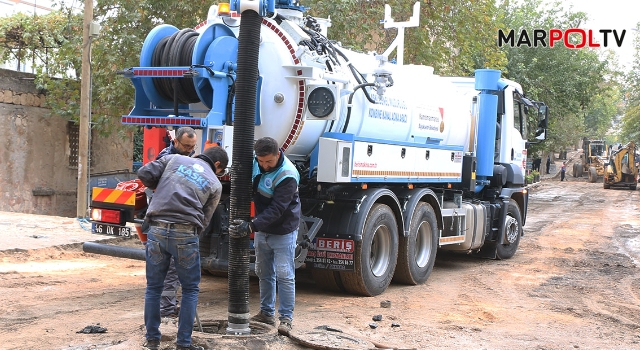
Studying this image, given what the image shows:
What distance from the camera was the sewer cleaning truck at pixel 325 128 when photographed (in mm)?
7461

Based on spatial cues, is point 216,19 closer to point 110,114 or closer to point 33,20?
point 110,114

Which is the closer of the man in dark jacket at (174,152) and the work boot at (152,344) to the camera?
the work boot at (152,344)

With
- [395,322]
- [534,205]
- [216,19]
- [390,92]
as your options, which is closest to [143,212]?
[216,19]

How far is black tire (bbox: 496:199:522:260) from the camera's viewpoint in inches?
530

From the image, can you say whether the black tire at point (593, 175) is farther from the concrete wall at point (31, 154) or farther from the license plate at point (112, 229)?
the license plate at point (112, 229)

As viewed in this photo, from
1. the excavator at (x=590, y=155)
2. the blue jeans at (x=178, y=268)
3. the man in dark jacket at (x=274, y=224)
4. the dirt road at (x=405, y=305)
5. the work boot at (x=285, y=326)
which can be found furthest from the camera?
the excavator at (x=590, y=155)

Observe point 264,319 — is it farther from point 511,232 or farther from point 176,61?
point 511,232

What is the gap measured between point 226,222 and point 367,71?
266cm

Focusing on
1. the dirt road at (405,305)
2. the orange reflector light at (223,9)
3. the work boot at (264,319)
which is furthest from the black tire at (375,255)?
the orange reflector light at (223,9)

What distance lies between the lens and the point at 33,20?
2014 centimetres

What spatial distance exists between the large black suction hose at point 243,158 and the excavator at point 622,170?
120ft

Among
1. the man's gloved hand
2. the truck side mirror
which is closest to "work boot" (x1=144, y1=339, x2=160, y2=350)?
the man's gloved hand

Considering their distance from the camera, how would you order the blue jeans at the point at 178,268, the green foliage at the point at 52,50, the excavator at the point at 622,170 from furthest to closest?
the excavator at the point at 622,170 → the green foliage at the point at 52,50 → the blue jeans at the point at 178,268

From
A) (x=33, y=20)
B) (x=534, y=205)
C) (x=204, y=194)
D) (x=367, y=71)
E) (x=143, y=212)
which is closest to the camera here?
(x=204, y=194)
